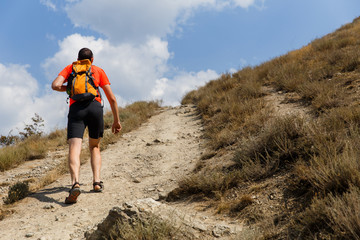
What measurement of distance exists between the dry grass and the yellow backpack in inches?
76.7

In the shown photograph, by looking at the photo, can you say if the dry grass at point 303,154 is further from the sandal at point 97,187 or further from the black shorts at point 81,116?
the black shorts at point 81,116

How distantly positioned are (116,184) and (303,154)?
10.8 ft

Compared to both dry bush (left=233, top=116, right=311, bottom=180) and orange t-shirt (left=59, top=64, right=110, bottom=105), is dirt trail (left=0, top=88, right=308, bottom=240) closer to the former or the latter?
dry bush (left=233, top=116, right=311, bottom=180)

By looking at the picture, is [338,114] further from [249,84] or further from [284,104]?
[249,84]

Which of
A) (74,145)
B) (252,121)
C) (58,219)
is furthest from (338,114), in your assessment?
(58,219)

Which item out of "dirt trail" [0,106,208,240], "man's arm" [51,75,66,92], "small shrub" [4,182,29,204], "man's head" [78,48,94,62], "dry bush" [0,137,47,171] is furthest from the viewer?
"dry bush" [0,137,47,171]

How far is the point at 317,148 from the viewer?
3406mm

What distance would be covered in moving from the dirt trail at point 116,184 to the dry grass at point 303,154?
68 cm

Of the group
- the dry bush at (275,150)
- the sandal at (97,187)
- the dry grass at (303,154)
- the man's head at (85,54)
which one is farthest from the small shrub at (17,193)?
the dry bush at (275,150)

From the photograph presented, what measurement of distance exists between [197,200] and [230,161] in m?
1.14

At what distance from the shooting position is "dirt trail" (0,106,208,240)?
3414 millimetres

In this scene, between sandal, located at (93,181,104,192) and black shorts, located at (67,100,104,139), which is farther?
sandal, located at (93,181,104,192)

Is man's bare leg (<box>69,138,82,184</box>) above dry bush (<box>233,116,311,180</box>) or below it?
above

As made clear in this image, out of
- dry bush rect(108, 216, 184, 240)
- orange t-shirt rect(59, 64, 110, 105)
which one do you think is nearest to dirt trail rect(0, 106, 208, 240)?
dry bush rect(108, 216, 184, 240)
